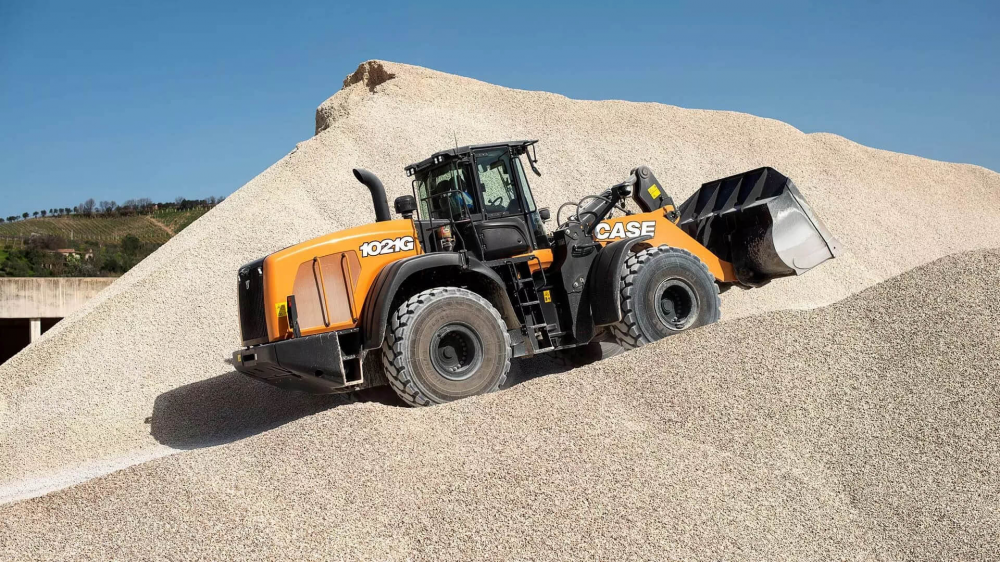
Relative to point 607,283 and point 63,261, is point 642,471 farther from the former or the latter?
point 63,261

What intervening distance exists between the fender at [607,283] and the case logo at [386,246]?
191 centimetres

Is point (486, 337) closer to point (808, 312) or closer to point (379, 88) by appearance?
point (808, 312)

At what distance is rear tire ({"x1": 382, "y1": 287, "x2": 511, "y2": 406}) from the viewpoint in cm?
711

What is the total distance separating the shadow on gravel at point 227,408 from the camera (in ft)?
28.7

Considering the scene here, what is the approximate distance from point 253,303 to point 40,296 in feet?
41.7

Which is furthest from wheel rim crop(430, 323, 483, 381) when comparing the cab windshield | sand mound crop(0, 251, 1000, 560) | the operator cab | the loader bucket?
the loader bucket

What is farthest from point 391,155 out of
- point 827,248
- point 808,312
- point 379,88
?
point 808,312

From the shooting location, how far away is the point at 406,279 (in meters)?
7.62

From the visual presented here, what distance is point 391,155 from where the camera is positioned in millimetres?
17734

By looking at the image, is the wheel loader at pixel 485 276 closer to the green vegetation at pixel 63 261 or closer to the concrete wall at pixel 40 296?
the concrete wall at pixel 40 296

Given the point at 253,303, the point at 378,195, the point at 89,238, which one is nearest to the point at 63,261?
the point at 89,238

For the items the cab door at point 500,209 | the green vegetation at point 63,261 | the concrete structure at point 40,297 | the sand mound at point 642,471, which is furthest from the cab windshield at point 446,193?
the green vegetation at point 63,261

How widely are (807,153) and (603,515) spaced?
1843 centimetres

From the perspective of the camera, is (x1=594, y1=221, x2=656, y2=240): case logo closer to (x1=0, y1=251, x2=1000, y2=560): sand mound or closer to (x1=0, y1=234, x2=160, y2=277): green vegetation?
(x1=0, y1=251, x2=1000, y2=560): sand mound
